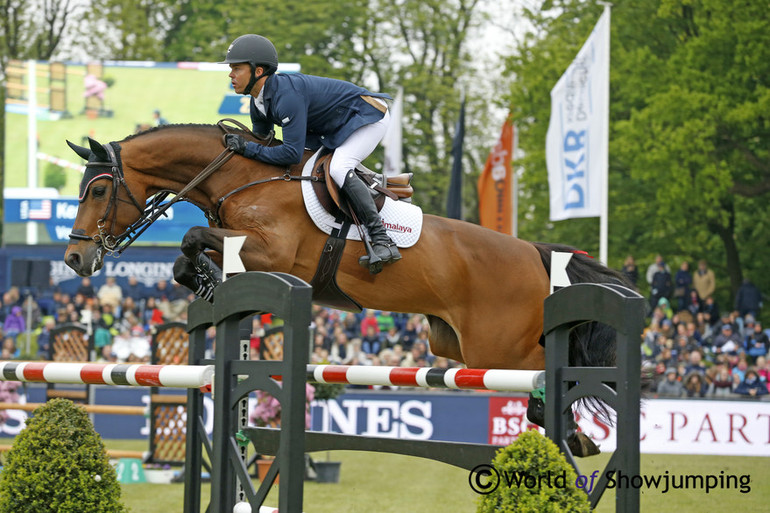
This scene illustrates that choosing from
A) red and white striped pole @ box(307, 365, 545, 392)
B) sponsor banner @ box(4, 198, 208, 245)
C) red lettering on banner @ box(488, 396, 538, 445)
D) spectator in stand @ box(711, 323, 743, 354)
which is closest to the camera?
red and white striped pole @ box(307, 365, 545, 392)

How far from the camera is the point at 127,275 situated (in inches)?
749

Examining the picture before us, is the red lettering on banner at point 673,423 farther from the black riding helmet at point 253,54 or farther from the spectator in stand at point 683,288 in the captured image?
the black riding helmet at point 253,54

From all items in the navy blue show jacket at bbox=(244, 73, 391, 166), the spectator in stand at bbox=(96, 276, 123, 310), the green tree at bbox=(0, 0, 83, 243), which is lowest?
the spectator in stand at bbox=(96, 276, 123, 310)

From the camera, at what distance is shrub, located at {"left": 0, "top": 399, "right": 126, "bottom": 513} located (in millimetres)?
3914

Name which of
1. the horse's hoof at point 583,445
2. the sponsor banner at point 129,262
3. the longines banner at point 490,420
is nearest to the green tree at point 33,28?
the sponsor banner at point 129,262

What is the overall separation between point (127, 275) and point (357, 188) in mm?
14886

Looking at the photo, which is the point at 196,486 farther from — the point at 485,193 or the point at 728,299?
the point at 728,299

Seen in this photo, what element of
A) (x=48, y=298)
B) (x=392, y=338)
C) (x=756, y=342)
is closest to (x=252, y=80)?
(x=392, y=338)

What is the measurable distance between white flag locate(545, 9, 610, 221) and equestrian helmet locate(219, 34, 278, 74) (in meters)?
8.72

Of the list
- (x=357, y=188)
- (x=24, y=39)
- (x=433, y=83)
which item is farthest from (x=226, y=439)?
(x=24, y=39)

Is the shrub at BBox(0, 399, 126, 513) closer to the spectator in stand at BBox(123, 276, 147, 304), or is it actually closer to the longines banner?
the longines banner

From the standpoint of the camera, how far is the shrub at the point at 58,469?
12.8ft

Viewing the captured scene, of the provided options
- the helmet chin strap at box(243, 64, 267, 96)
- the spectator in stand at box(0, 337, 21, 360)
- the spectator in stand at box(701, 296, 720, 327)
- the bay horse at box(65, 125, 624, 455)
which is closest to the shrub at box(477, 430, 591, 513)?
the bay horse at box(65, 125, 624, 455)

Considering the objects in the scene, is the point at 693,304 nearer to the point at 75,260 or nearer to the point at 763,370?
the point at 763,370
